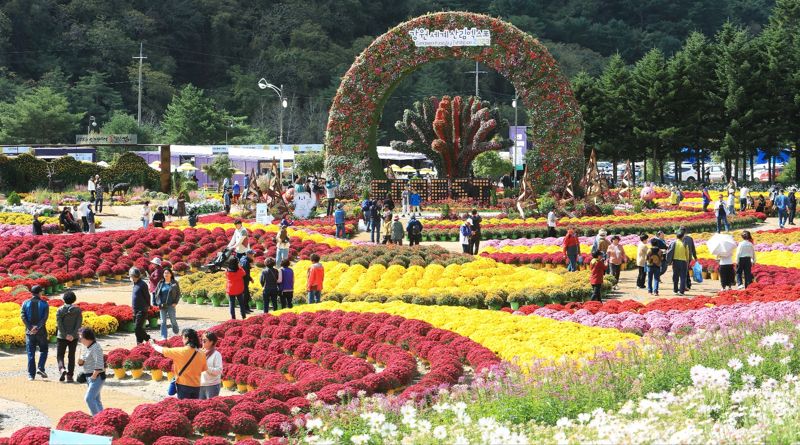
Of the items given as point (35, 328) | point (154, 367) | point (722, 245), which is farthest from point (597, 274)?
point (35, 328)

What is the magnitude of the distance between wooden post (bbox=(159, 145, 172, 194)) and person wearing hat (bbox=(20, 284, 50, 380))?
1561 inches

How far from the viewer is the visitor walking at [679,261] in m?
23.6

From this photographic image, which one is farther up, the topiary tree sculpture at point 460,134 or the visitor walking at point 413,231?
the topiary tree sculpture at point 460,134

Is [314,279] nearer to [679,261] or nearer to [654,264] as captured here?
[654,264]

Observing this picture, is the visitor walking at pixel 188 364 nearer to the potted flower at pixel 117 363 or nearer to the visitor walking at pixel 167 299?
the potted flower at pixel 117 363

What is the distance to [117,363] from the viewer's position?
16859 mm

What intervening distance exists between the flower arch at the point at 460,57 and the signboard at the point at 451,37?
0.15 m

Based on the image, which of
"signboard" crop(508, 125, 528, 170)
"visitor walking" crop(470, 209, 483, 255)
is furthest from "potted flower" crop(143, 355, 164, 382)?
"signboard" crop(508, 125, 528, 170)

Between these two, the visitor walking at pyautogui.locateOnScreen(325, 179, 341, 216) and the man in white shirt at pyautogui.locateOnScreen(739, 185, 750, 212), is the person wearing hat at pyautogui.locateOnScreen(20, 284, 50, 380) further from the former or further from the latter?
the man in white shirt at pyautogui.locateOnScreen(739, 185, 750, 212)

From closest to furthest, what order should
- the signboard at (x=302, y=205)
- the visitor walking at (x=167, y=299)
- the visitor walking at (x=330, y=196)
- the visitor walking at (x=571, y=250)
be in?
the visitor walking at (x=167, y=299) < the visitor walking at (x=571, y=250) < the signboard at (x=302, y=205) < the visitor walking at (x=330, y=196)

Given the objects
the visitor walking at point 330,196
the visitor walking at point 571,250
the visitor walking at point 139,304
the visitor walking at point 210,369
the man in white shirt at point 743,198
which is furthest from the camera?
the man in white shirt at point 743,198

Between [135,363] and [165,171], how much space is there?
136 feet

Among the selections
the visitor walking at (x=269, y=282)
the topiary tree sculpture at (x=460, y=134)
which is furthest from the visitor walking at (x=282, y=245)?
the topiary tree sculpture at (x=460, y=134)

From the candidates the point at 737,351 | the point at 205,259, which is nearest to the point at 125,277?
the point at 205,259
